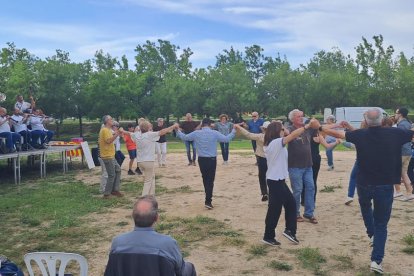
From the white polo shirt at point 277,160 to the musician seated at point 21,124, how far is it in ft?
33.4

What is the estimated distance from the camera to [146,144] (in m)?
9.09

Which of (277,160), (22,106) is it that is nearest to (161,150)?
(22,106)

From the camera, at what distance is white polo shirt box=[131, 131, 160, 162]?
356 inches

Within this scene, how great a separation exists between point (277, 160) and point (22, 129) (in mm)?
10405

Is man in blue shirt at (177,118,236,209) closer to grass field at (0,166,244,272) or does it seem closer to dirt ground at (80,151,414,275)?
dirt ground at (80,151,414,275)

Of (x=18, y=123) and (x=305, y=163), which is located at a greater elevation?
(x=18, y=123)

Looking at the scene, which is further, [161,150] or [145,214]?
[161,150]

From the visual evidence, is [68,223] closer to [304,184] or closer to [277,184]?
[277,184]

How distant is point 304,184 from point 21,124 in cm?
1002

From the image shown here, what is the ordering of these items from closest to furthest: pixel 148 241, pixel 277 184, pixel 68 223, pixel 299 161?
pixel 148 241
pixel 277 184
pixel 299 161
pixel 68 223

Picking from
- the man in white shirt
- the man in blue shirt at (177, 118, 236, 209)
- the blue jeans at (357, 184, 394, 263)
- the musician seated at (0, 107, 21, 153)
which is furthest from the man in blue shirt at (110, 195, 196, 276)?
the musician seated at (0, 107, 21, 153)

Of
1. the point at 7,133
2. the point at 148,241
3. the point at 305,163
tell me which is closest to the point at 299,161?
the point at 305,163

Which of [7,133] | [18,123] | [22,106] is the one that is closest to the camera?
[7,133]

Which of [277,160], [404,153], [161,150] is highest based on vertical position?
[277,160]
